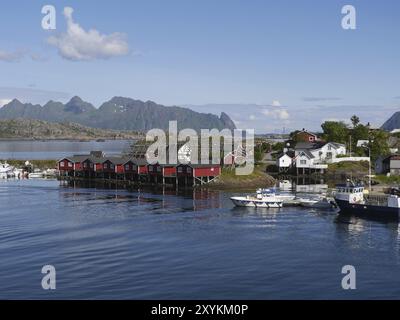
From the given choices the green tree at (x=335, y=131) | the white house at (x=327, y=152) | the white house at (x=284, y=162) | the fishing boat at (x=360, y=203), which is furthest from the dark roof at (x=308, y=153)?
the fishing boat at (x=360, y=203)

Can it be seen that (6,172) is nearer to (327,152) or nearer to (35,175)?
(35,175)

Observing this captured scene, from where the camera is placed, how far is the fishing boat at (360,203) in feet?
121

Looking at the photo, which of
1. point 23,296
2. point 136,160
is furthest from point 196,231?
point 136,160

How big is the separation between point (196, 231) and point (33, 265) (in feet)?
38.1

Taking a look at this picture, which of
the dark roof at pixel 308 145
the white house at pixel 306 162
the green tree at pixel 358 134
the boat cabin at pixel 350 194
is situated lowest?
the boat cabin at pixel 350 194

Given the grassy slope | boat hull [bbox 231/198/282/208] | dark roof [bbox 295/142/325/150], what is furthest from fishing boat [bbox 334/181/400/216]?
dark roof [bbox 295/142/325/150]

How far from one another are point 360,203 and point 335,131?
178 feet

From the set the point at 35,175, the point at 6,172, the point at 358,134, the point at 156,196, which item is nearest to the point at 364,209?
the point at 156,196

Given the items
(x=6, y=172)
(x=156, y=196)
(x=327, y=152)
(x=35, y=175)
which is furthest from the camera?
(x=327, y=152)

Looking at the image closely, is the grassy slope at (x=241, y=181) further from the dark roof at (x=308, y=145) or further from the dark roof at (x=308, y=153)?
the dark roof at (x=308, y=145)

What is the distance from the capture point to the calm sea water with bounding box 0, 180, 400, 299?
2056cm

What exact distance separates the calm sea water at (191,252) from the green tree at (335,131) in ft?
169

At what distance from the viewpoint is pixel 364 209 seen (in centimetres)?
3888
